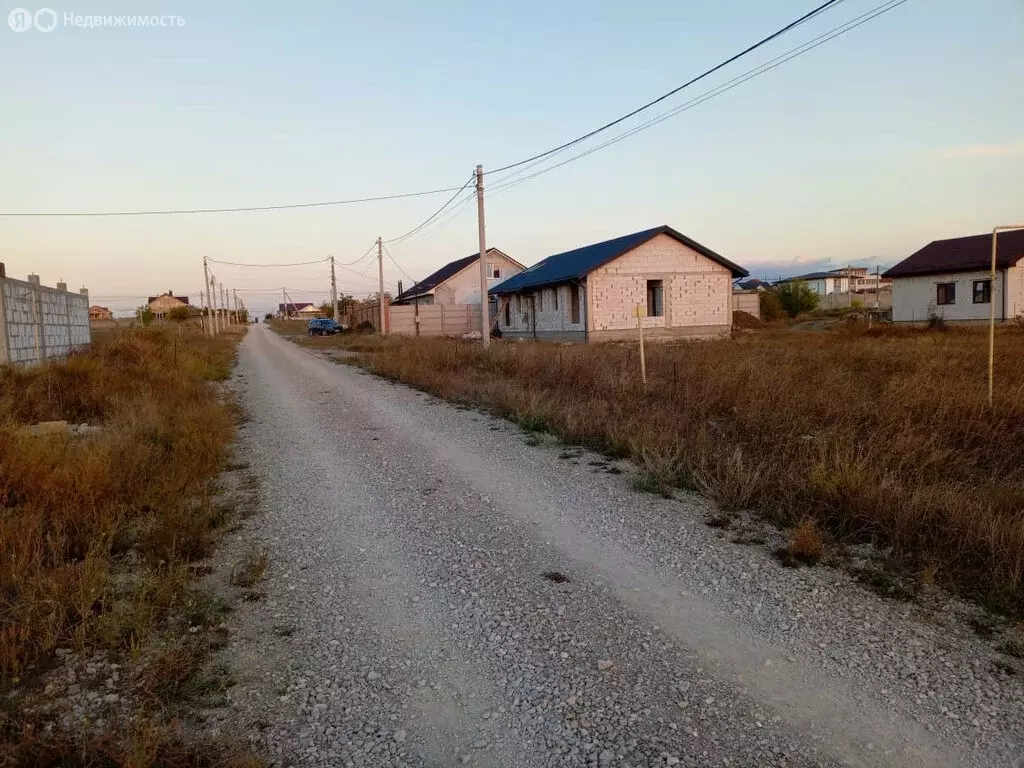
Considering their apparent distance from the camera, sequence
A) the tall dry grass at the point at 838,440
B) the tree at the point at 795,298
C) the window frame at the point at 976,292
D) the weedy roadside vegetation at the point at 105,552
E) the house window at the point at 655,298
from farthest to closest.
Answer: the tree at the point at 795,298 < the window frame at the point at 976,292 < the house window at the point at 655,298 < the tall dry grass at the point at 838,440 < the weedy roadside vegetation at the point at 105,552

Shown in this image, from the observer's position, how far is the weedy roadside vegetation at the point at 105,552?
2912 millimetres

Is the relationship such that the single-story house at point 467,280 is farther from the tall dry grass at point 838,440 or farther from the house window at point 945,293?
the tall dry grass at point 838,440

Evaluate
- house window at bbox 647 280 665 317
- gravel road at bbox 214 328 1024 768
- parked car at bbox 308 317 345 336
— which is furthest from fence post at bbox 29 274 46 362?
parked car at bbox 308 317 345 336

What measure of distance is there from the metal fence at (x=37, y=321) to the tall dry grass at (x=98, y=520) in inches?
122

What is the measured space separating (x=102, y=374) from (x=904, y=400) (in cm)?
1345

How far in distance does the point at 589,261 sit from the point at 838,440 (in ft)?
81.9

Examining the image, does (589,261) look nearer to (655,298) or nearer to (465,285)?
(655,298)

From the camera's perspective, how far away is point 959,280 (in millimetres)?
34906

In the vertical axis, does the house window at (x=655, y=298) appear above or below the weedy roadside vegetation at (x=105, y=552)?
above

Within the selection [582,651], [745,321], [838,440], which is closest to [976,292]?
[745,321]

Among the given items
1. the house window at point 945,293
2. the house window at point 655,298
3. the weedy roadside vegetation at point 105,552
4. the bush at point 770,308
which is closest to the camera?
the weedy roadside vegetation at point 105,552

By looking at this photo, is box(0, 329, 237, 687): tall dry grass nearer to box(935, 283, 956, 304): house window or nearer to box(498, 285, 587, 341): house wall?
box(498, 285, 587, 341): house wall

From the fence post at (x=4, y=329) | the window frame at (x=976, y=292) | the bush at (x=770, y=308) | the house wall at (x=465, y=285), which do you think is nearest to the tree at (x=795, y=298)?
the bush at (x=770, y=308)

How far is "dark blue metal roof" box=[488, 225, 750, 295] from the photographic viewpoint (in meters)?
29.5
